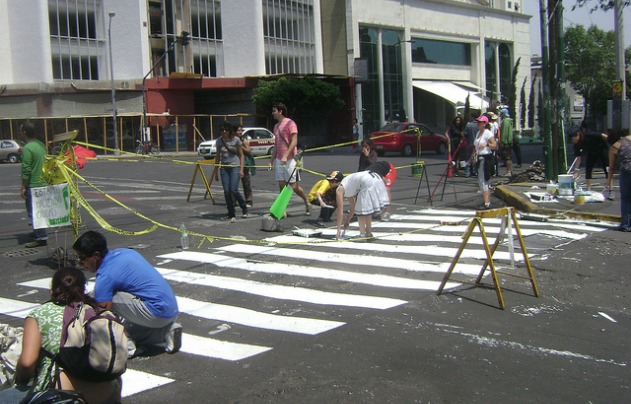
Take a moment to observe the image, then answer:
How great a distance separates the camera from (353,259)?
9867mm

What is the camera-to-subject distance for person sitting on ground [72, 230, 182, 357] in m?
5.48

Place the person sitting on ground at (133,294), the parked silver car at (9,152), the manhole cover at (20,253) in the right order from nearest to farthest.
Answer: the person sitting on ground at (133,294) → the manhole cover at (20,253) → the parked silver car at (9,152)

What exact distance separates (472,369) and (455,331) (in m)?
1.02

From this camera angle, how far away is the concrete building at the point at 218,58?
47.0 meters

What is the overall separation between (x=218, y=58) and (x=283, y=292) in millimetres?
48067

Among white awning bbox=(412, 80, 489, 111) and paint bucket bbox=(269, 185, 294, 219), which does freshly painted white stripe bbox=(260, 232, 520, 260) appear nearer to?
paint bucket bbox=(269, 185, 294, 219)

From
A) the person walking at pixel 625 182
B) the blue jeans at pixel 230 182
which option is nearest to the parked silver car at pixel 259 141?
the blue jeans at pixel 230 182

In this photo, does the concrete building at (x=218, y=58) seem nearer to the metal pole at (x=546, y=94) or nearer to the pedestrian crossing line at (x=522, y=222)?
the metal pole at (x=546, y=94)

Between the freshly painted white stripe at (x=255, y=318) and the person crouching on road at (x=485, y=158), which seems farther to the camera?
the person crouching on road at (x=485, y=158)

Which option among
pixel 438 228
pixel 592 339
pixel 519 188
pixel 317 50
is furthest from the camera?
pixel 317 50

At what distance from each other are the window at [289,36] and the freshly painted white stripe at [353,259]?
45187 mm

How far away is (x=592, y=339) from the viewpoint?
21.0 feet

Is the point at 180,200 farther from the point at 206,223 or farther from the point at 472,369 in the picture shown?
the point at 472,369

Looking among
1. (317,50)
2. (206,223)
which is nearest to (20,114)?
(317,50)
